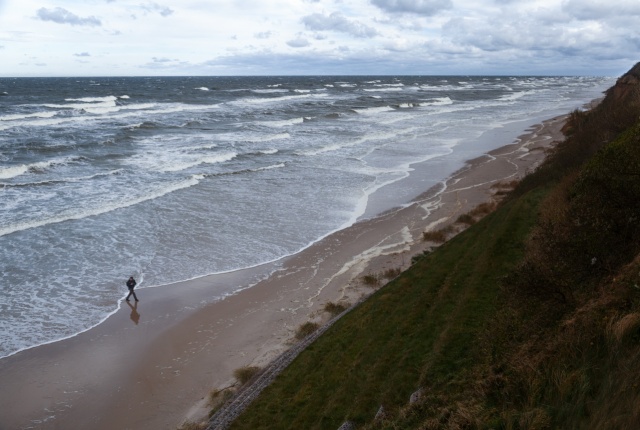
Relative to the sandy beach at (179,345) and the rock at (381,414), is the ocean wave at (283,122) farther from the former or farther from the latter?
the rock at (381,414)

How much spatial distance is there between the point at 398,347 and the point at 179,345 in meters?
7.03

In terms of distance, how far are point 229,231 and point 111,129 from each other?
127ft

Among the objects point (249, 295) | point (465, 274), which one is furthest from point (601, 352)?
point (249, 295)

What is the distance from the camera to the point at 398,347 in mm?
10812

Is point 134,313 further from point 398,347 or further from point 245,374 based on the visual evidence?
point 398,347

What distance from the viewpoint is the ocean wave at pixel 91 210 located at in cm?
2447

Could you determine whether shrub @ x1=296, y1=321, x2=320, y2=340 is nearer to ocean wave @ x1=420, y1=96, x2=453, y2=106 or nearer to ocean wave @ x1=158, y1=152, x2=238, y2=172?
ocean wave @ x1=158, y1=152, x2=238, y2=172

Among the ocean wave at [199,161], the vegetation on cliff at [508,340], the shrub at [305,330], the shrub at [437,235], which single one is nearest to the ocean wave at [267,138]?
the ocean wave at [199,161]

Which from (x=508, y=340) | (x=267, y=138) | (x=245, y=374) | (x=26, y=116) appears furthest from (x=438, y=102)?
(x=508, y=340)

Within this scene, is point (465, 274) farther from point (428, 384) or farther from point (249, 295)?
point (249, 295)

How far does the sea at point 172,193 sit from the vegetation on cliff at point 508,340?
26.3 feet

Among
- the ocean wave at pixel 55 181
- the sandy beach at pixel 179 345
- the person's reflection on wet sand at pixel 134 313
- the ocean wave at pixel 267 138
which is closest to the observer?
the sandy beach at pixel 179 345

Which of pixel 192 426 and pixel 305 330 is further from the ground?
pixel 305 330

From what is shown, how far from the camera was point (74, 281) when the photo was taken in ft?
61.9
